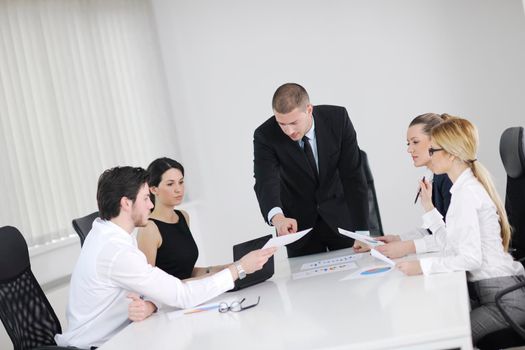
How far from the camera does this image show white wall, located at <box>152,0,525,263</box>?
6.47 m

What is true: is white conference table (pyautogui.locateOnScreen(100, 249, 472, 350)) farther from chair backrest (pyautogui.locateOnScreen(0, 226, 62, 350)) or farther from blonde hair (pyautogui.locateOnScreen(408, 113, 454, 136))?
blonde hair (pyautogui.locateOnScreen(408, 113, 454, 136))

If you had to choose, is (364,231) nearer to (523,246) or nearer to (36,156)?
(523,246)

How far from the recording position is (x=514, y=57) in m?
6.39

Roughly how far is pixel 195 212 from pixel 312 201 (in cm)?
313

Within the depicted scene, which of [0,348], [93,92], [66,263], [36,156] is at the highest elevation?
[93,92]

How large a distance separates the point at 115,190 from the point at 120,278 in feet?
1.24

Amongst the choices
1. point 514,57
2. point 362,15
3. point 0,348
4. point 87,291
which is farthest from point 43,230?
point 514,57

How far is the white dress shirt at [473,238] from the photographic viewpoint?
2840 mm

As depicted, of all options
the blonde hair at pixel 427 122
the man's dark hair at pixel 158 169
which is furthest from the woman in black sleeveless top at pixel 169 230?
the blonde hair at pixel 427 122

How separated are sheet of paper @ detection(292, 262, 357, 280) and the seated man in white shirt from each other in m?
0.23

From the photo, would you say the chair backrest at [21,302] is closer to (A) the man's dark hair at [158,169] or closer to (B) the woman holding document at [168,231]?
(B) the woman holding document at [168,231]

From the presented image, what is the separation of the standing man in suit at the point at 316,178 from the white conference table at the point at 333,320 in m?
0.90

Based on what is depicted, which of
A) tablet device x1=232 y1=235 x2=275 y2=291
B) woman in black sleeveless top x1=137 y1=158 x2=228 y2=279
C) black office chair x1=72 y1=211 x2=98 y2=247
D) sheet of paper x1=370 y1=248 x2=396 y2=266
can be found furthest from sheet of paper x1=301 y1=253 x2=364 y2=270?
black office chair x1=72 y1=211 x2=98 y2=247

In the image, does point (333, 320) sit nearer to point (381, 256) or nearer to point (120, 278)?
point (381, 256)
